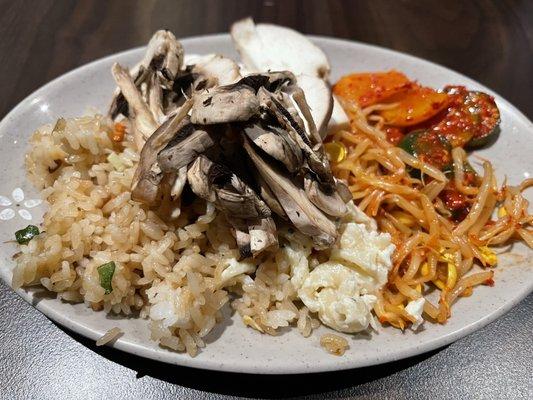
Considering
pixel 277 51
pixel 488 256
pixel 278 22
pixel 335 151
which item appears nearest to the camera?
pixel 488 256

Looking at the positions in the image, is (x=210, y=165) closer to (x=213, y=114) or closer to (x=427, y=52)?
(x=213, y=114)

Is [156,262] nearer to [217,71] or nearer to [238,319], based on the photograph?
[238,319]

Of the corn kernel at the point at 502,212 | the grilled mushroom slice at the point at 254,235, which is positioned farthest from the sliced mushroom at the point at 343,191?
the corn kernel at the point at 502,212

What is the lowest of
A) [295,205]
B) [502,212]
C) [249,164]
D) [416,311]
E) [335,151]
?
[502,212]

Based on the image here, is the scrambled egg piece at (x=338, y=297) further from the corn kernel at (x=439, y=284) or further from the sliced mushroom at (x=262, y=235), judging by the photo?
the corn kernel at (x=439, y=284)

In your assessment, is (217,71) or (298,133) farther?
(217,71)

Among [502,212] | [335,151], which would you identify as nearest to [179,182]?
[335,151]
